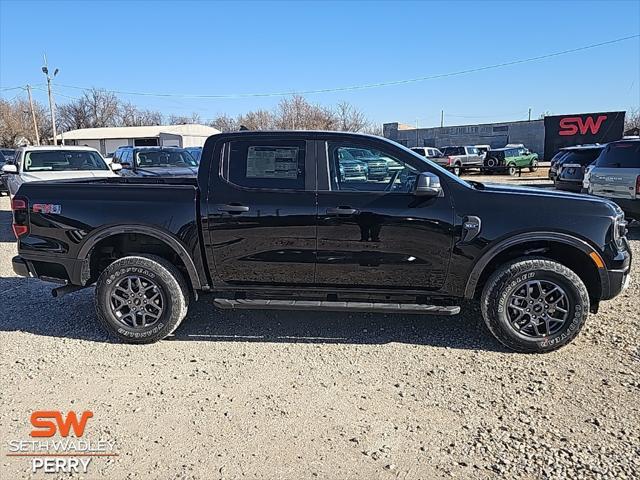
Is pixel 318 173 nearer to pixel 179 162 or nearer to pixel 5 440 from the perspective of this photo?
pixel 5 440

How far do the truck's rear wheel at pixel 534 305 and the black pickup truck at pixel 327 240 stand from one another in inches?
0.4

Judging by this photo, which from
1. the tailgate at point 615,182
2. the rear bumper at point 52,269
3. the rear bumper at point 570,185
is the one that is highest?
the tailgate at point 615,182

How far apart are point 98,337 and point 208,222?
1624mm

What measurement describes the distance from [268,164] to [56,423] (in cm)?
260

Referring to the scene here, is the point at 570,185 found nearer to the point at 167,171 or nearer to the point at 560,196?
the point at 560,196

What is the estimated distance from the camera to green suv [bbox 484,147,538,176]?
31.1 metres

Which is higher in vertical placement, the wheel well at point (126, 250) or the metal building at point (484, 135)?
the metal building at point (484, 135)

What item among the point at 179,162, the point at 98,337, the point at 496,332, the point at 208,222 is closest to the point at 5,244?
the point at 179,162

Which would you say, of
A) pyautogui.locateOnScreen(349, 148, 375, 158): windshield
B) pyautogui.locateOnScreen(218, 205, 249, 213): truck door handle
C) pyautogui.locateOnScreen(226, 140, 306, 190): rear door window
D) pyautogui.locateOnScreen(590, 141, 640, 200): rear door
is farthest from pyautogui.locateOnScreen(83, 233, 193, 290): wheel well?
pyautogui.locateOnScreen(590, 141, 640, 200): rear door

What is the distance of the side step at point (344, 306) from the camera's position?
164 inches

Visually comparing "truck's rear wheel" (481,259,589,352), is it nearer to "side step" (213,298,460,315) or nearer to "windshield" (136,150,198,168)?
"side step" (213,298,460,315)

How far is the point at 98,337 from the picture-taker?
4.60 metres

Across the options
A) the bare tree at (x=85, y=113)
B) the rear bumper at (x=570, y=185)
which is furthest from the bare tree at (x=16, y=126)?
the rear bumper at (x=570, y=185)

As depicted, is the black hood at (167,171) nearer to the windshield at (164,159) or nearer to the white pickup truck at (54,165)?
the windshield at (164,159)
